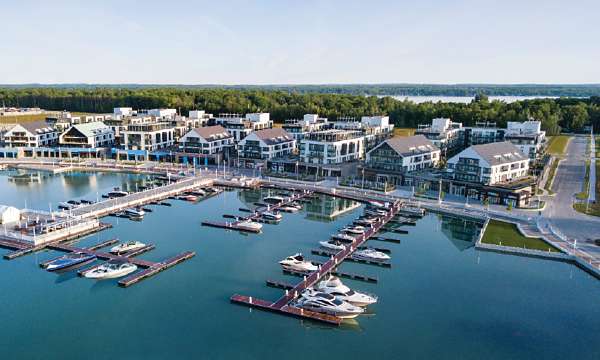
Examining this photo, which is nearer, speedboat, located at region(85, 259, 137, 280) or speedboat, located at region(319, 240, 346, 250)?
speedboat, located at region(85, 259, 137, 280)

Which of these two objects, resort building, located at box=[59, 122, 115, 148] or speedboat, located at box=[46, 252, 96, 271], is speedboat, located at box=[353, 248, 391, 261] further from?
resort building, located at box=[59, 122, 115, 148]

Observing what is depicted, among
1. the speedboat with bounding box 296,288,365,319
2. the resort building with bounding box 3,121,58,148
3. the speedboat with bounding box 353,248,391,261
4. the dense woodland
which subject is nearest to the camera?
the speedboat with bounding box 296,288,365,319

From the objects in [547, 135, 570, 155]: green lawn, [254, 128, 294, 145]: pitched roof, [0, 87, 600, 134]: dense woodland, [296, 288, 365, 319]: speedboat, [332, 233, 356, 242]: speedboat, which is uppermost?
[0, 87, 600, 134]: dense woodland

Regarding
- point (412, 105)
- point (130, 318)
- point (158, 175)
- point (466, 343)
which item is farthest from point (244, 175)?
point (412, 105)

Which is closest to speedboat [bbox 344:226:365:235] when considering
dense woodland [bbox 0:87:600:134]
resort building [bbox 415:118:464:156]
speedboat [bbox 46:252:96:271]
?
speedboat [bbox 46:252:96:271]

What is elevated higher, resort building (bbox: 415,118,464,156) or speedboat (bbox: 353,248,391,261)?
resort building (bbox: 415,118,464,156)

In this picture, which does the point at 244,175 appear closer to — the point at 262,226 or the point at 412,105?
the point at 262,226

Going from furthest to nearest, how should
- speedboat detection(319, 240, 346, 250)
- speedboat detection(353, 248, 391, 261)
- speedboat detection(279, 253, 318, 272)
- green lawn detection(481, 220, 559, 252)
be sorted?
green lawn detection(481, 220, 559, 252)
speedboat detection(319, 240, 346, 250)
speedboat detection(353, 248, 391, 261)
speedboat detection(279, 253, 318, 272)
